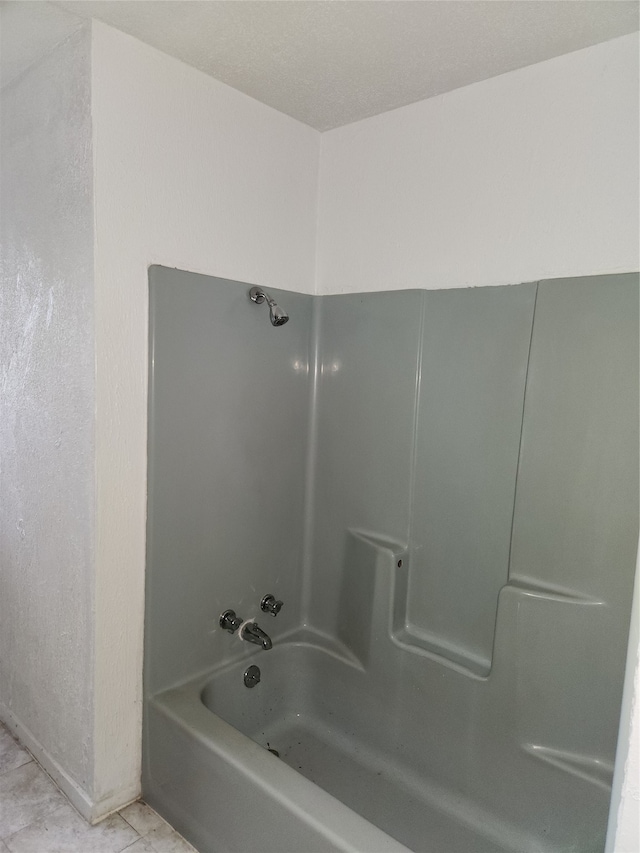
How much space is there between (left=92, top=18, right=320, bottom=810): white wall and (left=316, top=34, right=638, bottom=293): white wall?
14.4 inches

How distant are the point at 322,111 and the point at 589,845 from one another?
2295 millimetres

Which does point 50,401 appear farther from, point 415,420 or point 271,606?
point 415,420

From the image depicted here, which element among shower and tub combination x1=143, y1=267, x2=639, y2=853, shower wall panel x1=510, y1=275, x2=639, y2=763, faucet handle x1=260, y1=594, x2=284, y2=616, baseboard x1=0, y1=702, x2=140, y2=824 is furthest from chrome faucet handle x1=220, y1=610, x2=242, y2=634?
shower wall panel x1=510, y1=275, x2=639, y2=763

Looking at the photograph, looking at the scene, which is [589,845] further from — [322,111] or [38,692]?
[322,111]

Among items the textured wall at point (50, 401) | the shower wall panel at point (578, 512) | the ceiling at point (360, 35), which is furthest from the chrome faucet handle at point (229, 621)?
the ceiling at point (360, 35)

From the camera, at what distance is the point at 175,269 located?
1664 millimetres

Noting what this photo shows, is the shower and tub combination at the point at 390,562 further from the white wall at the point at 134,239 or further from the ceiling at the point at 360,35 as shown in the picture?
the ceiling at the point at 360,35

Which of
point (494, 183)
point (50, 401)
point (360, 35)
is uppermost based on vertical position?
point (360, 35)

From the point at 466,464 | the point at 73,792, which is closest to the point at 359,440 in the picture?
the point at 466,464

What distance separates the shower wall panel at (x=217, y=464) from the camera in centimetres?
170

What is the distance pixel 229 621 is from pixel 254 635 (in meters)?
0.10

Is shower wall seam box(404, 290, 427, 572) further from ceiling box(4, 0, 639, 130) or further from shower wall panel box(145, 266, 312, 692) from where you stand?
ceiling box(4, 0, 639, 130)

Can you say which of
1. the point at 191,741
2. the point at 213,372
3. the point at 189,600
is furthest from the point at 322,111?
the point at 191,741

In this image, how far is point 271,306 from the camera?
5.90 ft
